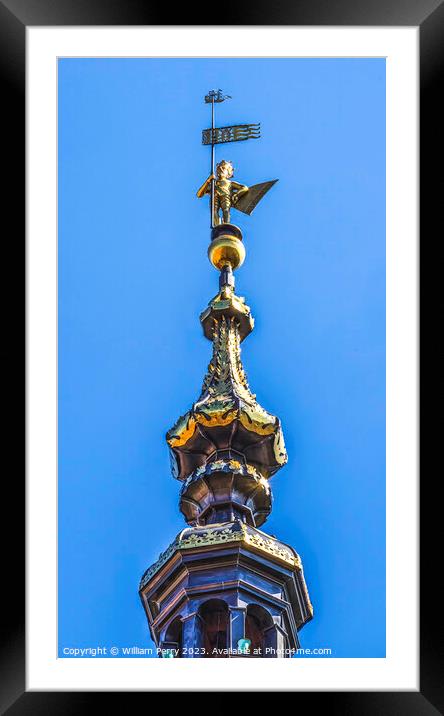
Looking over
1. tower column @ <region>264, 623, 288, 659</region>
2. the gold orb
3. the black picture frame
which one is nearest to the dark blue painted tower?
tower column @ <region>264, 623, 288, 659</region>

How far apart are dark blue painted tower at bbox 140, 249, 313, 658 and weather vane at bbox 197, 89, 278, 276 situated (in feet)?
9.17

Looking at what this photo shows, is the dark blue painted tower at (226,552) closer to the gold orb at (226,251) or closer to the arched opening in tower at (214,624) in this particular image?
the arched opening in tower at (214,624)

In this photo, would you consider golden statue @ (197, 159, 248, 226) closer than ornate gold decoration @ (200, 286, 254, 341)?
Yes

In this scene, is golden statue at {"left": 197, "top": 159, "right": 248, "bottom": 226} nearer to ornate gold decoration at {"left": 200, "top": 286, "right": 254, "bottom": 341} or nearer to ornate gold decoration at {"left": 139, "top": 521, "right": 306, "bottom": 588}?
ornate gold decoration at {"left": 200, "top": 286, "right": 254, "bottom": 341}

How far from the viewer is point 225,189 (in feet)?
119

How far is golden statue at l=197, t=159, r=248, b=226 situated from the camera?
36.0 meters

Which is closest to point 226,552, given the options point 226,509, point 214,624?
point 214,624

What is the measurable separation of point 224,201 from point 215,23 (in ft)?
66.7

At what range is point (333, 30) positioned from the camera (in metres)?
16.0

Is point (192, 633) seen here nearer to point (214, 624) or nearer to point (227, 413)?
point (214, 624)

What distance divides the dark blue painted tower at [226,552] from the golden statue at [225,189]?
3.67 metres
